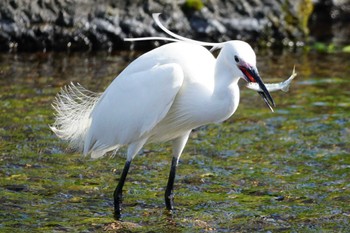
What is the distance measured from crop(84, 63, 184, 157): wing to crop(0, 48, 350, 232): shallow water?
1.91 ft

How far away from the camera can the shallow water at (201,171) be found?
652cm

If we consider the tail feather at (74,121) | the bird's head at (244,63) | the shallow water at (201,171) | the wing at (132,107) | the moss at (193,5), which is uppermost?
the bird's head at (244,63)

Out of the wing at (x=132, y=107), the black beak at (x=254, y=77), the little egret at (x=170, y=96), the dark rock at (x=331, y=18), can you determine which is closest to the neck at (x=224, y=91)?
the little egret at (x=170, y=96)

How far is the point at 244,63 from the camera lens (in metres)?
6.04

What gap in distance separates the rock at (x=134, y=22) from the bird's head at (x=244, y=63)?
6417 mm

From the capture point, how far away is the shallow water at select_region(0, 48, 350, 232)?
21.4 feet

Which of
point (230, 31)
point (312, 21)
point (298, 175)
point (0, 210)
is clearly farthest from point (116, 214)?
point (312, 21)

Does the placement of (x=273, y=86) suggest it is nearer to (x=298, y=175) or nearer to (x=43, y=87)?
(x=298, y=175)

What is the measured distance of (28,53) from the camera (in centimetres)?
1207

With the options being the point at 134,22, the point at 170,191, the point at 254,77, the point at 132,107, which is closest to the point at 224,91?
the point at 254,77

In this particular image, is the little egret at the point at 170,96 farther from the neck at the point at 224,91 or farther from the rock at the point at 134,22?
the rock at the point at 134,22

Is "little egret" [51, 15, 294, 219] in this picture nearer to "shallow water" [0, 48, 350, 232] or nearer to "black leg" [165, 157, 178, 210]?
"black leg" [165, 157, 178, 210]

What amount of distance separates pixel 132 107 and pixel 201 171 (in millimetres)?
1521

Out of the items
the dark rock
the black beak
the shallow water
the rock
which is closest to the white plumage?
the black beak
